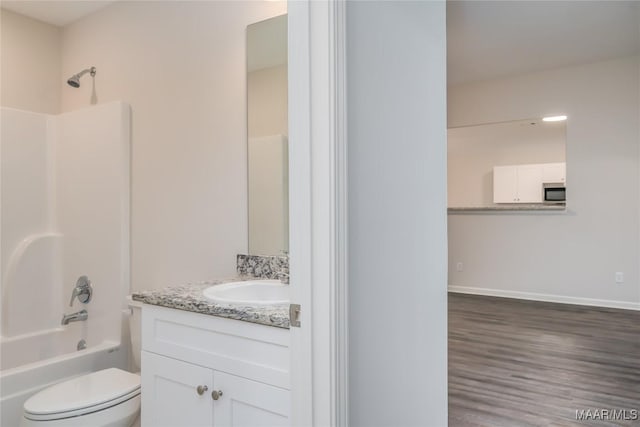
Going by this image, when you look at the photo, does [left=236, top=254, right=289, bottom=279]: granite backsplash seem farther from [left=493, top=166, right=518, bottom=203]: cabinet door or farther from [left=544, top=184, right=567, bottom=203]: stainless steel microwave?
[left=493, top=166, right=518, bottom=203]: cabinet door

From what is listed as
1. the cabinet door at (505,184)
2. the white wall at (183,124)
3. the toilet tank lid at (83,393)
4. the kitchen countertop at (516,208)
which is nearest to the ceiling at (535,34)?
the kitchen countertop at (516,208)

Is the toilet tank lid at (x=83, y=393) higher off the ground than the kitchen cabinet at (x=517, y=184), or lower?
lower

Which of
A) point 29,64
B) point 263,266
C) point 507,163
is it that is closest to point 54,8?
point 29,64

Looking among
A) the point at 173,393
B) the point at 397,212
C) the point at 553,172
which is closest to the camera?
the point at 397,212

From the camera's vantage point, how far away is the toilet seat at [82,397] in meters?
1.71

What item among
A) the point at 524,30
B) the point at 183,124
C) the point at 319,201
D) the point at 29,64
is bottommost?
the point at 319,201

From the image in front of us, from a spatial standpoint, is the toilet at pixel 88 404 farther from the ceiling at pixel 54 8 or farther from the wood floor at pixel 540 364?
the ceiling at pixel 54 8

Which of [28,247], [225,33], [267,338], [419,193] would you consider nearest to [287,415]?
[267,338]

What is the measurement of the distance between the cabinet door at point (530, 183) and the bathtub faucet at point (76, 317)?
5.62m

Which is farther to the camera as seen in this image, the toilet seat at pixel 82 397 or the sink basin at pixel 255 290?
the sink basin at pixel 255 290

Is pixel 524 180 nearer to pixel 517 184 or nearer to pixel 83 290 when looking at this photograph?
pixel 517 184

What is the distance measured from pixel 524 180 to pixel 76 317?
5.70 m

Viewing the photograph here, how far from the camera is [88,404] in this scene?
175 centimetres

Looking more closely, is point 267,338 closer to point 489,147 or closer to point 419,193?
point 419,193
